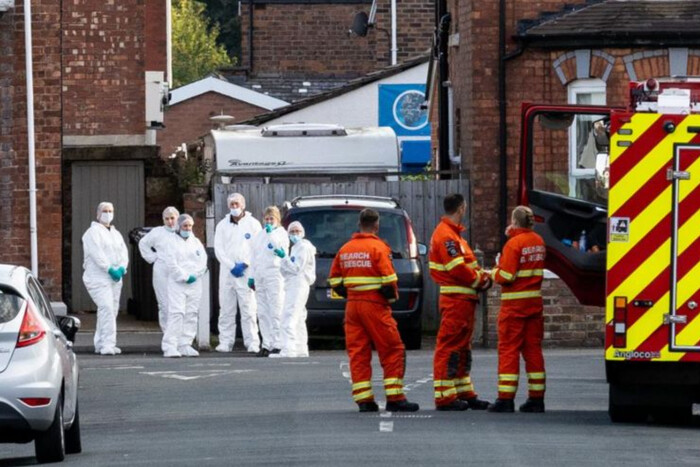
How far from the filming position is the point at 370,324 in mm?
15906

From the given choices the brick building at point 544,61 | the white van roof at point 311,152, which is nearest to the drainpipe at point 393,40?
the white van roof at point 311,152

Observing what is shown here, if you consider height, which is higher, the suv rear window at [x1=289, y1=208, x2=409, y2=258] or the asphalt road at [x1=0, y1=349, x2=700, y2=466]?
the suv rear window at [x1=289, y1=208, x2=409, y2=258]

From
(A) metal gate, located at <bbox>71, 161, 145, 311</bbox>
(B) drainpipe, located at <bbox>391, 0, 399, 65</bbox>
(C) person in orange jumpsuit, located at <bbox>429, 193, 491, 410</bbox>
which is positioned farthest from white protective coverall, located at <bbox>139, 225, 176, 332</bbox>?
(B) drainpipe, located at <bbox>391, 0, 399, 65</bbox>

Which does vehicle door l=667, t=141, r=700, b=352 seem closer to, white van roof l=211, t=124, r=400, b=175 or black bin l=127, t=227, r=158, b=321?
white van roof l=211, t=124, r=400, b=175

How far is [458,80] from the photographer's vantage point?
95.1ft

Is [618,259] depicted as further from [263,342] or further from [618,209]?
[263,342]

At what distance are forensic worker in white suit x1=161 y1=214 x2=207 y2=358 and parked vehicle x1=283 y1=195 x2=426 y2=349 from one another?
1216mm

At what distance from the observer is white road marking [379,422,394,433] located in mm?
14406

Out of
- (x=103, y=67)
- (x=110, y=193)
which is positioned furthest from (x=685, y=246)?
(x=103, y=67)

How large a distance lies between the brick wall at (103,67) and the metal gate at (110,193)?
12.1ft

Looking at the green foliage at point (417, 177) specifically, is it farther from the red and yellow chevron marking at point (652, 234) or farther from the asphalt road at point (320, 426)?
the red and yellow chevron marking at point (652, 234)

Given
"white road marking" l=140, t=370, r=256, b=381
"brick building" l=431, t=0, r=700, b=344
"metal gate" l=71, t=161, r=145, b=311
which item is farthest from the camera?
"metal gate" l=71, t=161, r=145, b=311

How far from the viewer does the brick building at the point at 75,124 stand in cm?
2677

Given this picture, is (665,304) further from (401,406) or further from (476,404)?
(401,406)
